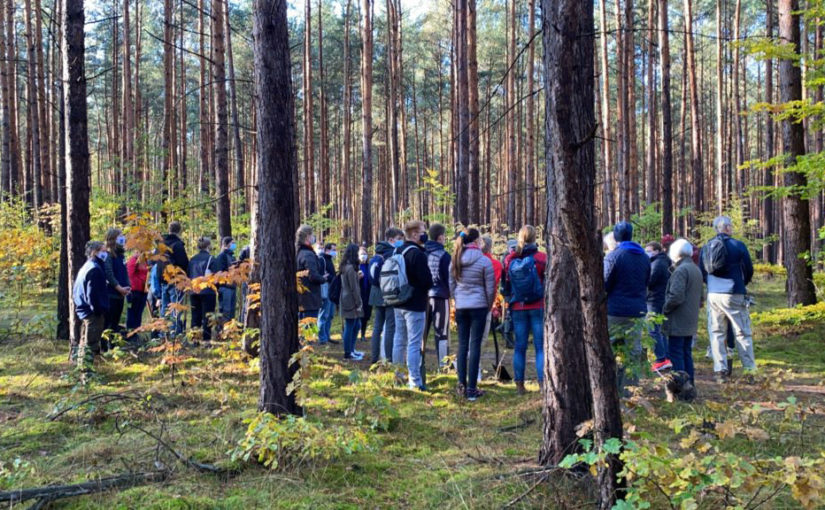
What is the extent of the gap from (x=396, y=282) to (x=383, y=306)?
5.37 feet

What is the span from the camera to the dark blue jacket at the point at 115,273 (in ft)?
26.6

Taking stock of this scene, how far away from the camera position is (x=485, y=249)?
7988 mm

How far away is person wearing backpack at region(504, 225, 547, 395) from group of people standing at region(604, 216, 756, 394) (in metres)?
0.81

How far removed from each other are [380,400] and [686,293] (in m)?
3.91

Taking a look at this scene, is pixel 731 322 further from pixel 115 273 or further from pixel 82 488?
pixel 115 273

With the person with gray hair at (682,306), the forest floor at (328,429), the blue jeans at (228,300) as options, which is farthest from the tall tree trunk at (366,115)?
the person with gray hair at (682,306)

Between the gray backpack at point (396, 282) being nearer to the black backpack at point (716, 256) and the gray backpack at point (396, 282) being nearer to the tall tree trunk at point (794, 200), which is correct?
→ the black backpack at point (716, 256)

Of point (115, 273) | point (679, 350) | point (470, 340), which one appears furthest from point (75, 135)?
point (679, 350)

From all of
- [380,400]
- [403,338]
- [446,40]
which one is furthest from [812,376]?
[446,40]

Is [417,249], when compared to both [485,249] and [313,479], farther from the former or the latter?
[313,479]

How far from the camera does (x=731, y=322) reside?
700cm

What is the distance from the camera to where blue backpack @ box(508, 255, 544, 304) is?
643 centimetres

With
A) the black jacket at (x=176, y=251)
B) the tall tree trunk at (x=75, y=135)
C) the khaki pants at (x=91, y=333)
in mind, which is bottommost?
the khaki pants at (x=91, y=333)

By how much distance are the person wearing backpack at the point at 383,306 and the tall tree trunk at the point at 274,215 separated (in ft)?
10.2
